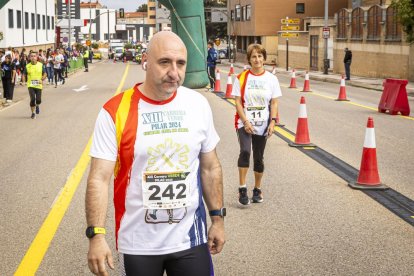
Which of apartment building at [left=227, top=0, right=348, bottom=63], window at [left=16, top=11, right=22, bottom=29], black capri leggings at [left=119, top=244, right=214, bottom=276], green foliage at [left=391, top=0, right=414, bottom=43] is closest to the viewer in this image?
black capri leggings at [left=119, top=244, right=214, bottom=276]

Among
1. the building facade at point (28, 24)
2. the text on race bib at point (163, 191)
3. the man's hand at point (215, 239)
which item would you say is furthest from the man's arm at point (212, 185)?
the building facade at point (28, 24)

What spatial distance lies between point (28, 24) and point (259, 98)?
55.0 m

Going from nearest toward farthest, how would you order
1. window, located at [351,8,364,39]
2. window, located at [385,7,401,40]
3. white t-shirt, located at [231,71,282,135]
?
1. white t-shirt, located at [231,71,282,135]
2. window, located at [385,7,401,40]
3. window, located at [351,8,364,39]

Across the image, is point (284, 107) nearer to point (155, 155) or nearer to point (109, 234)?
point (109, 234)

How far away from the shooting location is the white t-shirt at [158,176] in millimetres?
3746

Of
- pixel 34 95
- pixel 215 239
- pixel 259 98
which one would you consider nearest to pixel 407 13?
pixel 34 95

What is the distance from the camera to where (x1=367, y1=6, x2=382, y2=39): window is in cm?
4159

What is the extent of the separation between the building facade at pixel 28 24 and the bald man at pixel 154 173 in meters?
38.5

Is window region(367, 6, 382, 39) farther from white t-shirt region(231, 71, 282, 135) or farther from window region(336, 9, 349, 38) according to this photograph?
white t-shirt region(231, 71, 282, 135)

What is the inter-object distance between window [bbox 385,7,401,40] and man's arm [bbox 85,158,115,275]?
36.4 meters

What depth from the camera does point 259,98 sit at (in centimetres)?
888

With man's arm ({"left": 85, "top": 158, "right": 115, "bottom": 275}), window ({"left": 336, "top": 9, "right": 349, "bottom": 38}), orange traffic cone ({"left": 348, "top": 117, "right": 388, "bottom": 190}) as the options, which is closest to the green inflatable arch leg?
orange traffic cone ({"left": 348, "top": 117, "right": 388, "bottom": 190})

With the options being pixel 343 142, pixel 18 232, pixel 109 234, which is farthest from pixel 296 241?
pixel 343 142

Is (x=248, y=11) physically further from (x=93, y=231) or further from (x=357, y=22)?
(x=93, y=231)
